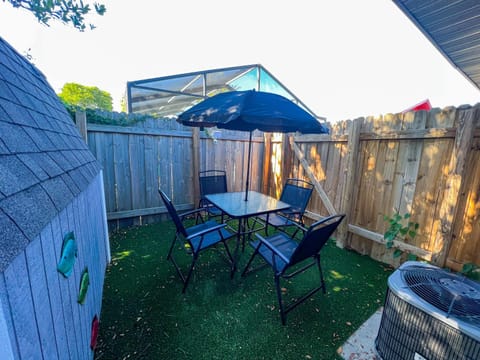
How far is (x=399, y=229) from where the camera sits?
91.4 inches

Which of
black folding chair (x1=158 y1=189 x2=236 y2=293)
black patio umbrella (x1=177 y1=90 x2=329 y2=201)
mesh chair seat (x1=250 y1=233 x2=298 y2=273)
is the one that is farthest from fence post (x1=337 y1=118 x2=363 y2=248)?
black folding chair (x1=158 y1=189 x2=236 y2=293)

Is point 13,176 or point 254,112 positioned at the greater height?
point 254,112

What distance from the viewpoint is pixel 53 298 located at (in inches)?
30.1

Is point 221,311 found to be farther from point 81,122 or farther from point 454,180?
point 81,122

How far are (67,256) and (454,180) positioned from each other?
3165 mm

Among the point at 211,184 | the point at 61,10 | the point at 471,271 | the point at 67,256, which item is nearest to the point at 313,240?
the point at 471,271

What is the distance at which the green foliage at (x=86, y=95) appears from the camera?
15098mm

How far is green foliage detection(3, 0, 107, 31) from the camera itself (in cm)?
117

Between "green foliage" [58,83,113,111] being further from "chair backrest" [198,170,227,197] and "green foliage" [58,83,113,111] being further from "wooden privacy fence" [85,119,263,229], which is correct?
"chair backrest" [198,170,227,197]

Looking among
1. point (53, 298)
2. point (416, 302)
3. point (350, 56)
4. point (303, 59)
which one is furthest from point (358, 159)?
point (303, 59)

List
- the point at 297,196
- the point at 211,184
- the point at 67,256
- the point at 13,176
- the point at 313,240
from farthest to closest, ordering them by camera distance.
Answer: the point at 211,184
the point at 297,196
the point at 313,240
the point at 67,256
the point at 13,176

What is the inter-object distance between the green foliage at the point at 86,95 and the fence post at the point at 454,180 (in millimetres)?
17867

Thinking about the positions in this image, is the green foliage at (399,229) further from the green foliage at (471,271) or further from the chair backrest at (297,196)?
the chair backrest at (297,196)

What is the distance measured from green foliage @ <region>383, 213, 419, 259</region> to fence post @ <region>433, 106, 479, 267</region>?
0.23 m
